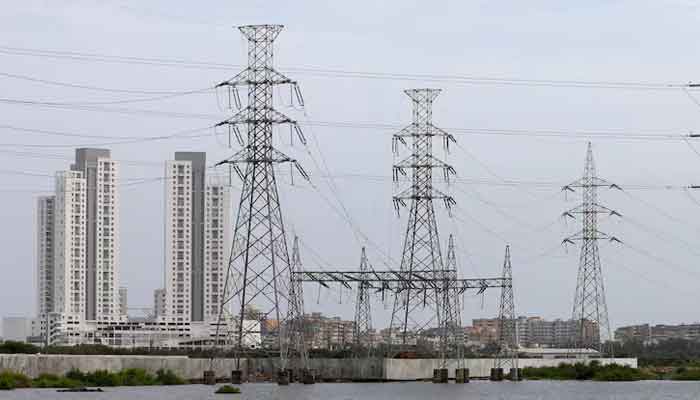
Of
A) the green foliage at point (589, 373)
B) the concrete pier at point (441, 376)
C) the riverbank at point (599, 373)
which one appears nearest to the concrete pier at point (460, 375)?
the concrete pier at point (441, 376)

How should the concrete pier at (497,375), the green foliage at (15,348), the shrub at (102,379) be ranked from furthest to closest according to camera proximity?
the concrete pier at (497,375)
the green foliage at (15,348)
the shrub at (102,379)

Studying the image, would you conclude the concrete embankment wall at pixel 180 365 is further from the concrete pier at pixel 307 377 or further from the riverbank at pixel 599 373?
the riverbank at pixel 599 373

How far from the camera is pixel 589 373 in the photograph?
337 feet

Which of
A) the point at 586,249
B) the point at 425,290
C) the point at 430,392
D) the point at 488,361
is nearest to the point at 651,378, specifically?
the point at 488,361

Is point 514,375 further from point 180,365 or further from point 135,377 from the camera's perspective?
point 135,377

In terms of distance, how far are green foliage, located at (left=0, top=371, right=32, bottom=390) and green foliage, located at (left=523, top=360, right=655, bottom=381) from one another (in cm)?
4633

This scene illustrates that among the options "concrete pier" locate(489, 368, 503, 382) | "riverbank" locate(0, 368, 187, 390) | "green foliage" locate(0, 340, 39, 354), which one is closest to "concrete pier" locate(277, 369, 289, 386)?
"riverbank" locate(0, 368, 187, 390)

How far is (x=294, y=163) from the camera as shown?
62594 mm

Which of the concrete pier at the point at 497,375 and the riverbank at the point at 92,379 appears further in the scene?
the concrete pier at the point at 497,375

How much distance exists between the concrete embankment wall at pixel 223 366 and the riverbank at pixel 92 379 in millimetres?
1661

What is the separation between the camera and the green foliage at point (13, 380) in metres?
70.4

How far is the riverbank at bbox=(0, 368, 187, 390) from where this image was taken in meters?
72.7

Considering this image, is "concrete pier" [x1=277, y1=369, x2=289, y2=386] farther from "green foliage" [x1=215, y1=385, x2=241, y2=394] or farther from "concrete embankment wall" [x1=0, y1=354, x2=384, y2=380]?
"concrete embankment wall" [x1=0, y1=354, x2=384, y2=380]

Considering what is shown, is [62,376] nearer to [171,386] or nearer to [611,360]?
[171,386]
